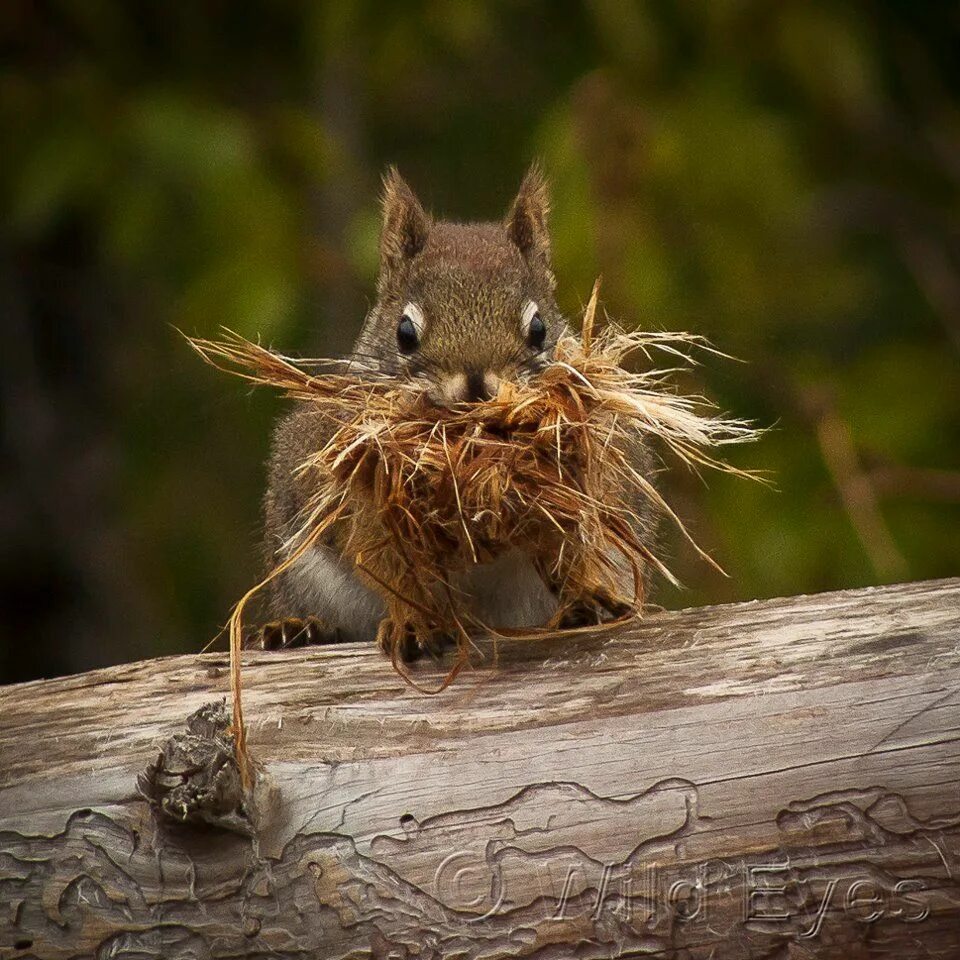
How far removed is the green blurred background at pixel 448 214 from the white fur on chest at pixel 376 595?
0.76 m

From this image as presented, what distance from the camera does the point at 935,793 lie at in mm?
1726

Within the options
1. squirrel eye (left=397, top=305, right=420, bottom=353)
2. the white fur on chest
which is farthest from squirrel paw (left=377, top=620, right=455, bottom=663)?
squirrel eye (left=397, top=305, right=420, bottom=353)

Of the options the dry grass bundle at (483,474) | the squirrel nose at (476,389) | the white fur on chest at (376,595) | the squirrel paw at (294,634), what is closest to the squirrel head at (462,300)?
the squirrel nose at (476,389)

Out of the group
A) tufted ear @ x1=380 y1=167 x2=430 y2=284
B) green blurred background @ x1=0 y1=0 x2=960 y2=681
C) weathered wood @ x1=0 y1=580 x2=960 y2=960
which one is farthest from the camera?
green blurred background @ x1=0 y1=0 x2=960 y2=681

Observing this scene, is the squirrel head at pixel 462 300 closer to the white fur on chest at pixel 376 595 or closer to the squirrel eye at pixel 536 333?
the squirrel eye at pixel 536 333

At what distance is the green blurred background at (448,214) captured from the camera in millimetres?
3820

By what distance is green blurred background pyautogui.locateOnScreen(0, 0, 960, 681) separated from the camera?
3.82 metres

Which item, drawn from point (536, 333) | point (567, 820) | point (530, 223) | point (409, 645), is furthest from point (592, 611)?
point (530, 223)

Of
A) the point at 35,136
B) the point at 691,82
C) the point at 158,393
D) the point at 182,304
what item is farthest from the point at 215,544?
the point at 691,82

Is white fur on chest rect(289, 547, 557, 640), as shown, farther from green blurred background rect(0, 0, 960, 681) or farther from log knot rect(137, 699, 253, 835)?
green blurred background rect(0, 0, 960, 681)

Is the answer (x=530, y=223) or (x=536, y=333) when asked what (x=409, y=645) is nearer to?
(x=536, y=333)

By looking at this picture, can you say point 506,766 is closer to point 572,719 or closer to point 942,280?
point 572,719

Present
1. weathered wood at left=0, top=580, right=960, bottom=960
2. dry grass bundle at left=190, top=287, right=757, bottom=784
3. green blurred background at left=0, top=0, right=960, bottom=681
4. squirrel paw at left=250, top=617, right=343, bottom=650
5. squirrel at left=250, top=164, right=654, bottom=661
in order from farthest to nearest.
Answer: green blurred background at left=0, top=0, right=960, bottom=681 < squirrel paw at left=250, top=617, right=343, bottom=650 < squirrel at left=250, top=164, right=654, bottom=661 < dry grass bundle at left=190, top=287, right=757, bottom=784 < weathered wood at left=0, top=580, right=960, bottom=960

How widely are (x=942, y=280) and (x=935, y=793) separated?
304 cm
